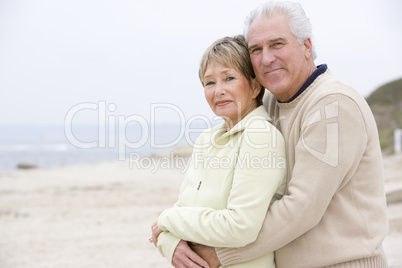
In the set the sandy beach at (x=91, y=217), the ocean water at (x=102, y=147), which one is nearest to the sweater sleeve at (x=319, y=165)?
the ocean water at (x=102, y=147)

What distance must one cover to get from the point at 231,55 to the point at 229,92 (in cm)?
20

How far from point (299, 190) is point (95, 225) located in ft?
21.8

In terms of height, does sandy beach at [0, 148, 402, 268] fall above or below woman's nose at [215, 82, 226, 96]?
below

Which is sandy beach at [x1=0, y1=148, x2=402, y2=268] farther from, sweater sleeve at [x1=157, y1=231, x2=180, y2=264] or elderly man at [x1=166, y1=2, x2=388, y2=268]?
sweater sleeve at [x1=157, y1=231, x2=180, y2=264]

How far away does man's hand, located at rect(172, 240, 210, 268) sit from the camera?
2.26 metres

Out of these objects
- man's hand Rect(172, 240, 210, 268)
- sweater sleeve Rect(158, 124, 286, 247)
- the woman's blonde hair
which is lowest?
man's hand Rect(172, 240, 210, 268)

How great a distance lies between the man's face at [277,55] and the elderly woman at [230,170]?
8cm

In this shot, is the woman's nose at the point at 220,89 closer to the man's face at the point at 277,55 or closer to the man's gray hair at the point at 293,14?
the man's face at the point at 277,55

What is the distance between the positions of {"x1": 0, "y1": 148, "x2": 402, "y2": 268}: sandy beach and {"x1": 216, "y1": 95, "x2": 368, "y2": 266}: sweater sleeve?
3195 millimetres

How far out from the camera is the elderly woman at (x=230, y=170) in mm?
2076

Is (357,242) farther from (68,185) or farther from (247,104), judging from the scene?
(68,185)

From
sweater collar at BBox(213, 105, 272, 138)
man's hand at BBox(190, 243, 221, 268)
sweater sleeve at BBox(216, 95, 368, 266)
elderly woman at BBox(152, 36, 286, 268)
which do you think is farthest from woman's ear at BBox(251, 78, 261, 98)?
man's hand at BBox(190, 243, 221, 268)

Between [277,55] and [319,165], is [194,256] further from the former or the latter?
[277,55]

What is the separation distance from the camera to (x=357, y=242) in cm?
214
